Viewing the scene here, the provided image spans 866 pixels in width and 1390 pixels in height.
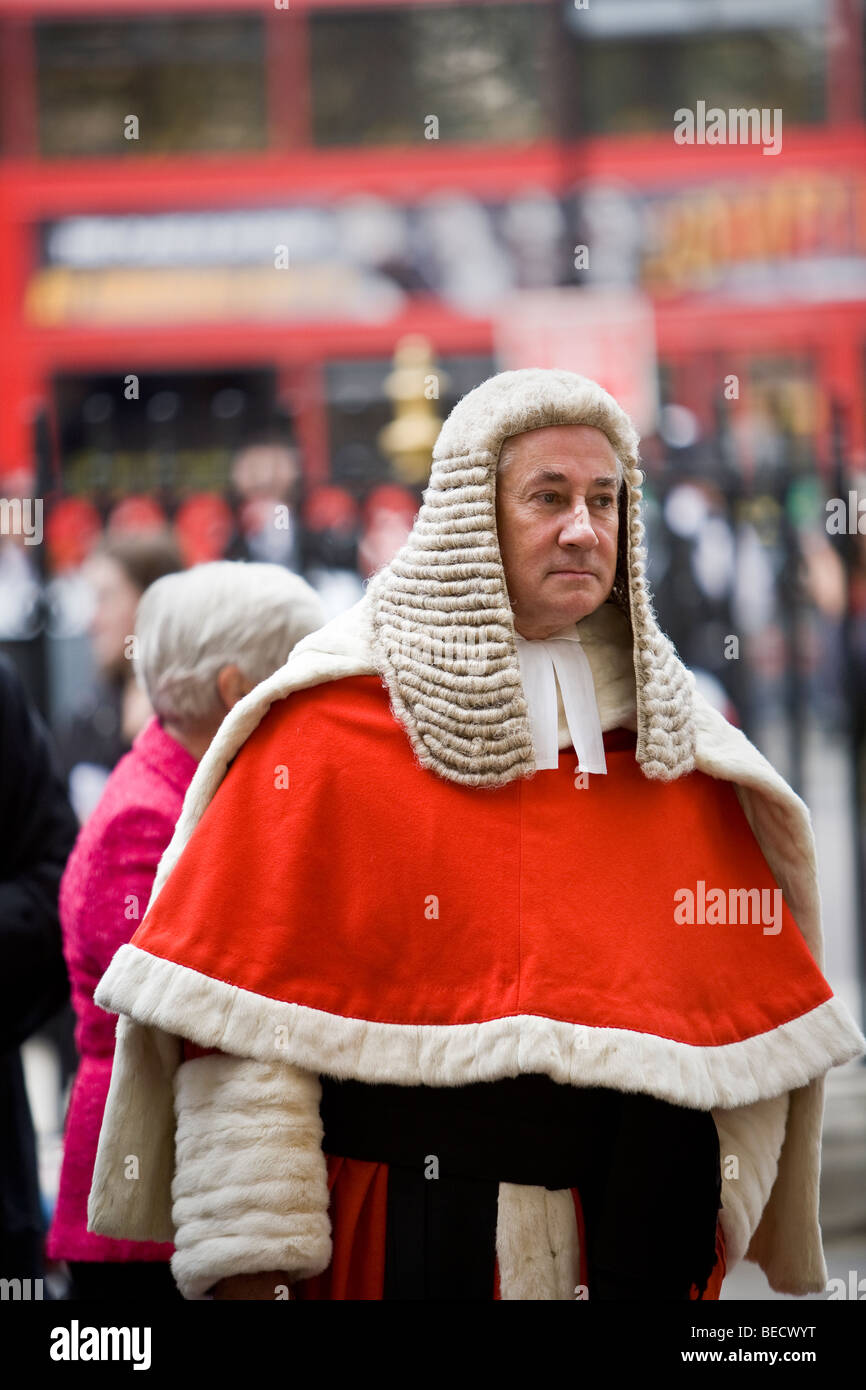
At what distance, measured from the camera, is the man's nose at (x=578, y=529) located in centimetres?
203

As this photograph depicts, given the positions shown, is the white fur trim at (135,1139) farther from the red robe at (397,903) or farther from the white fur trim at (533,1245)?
the white fur trim at (533,1245)

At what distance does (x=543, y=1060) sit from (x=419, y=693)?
498 millimetres

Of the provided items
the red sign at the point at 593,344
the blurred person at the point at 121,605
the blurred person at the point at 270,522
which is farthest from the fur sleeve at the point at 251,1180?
the red sign at the point at 593,344

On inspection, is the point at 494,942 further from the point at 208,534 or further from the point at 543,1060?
the point at 208,534

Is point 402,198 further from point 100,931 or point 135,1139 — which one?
point 135,1139

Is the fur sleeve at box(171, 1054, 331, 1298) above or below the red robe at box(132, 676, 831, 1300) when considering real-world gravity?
below

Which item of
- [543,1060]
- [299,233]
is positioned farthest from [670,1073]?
[299,233]

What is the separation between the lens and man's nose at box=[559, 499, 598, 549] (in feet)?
6.66

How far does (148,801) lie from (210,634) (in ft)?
0.92

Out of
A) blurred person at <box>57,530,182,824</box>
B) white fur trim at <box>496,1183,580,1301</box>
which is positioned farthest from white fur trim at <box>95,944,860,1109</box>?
blurred person at <box>57,530,182,824</box>

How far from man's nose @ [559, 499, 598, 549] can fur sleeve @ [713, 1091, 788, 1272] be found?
2.69ft

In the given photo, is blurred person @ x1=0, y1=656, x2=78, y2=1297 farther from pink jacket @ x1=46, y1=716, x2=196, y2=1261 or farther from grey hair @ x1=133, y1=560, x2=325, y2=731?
grey hair @ x1=133, y1=560, x2=325, y2=731

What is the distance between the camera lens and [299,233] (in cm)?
1167

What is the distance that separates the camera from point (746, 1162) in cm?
216
